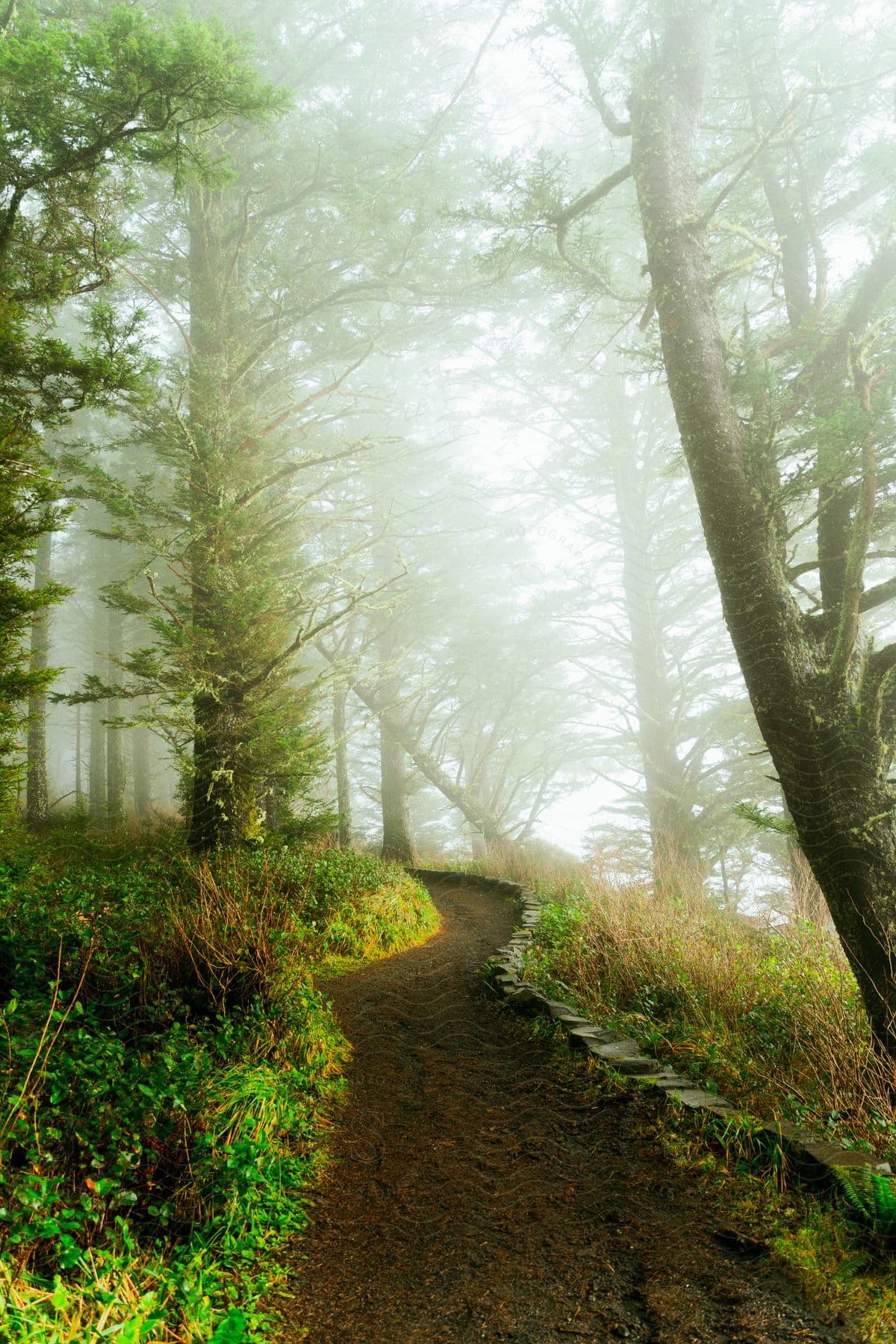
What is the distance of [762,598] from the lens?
4.03m

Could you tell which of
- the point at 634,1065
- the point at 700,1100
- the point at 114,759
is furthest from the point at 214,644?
the point at 114,759

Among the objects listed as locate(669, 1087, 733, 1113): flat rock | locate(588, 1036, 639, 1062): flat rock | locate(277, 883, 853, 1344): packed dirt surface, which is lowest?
locate(277, 883, 853, 1344): packed dirt surface

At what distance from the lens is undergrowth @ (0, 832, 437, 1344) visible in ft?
6.87

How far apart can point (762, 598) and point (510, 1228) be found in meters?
3.66

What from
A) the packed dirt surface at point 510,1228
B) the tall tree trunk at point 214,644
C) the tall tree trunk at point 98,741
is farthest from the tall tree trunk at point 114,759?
the packed dirt surface at point 510,1228

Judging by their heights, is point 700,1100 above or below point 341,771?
below

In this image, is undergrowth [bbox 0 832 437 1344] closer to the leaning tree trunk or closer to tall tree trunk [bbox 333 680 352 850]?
the leaning tree trunk

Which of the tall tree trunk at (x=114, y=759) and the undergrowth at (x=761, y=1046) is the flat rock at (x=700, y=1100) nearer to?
Answer: the undergrowth at (x=761, y=1046)

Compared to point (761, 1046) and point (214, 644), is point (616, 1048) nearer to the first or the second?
point (761, 1046)

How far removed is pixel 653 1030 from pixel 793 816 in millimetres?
1721

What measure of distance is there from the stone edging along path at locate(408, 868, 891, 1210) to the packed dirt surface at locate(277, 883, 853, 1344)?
0.22m

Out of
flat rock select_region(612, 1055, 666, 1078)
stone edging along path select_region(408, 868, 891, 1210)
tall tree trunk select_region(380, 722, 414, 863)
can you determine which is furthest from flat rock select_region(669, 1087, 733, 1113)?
tall tree trunk select_region(380, 722, 414, 863)

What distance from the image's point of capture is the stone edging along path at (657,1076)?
104 inches

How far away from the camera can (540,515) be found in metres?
17.2
